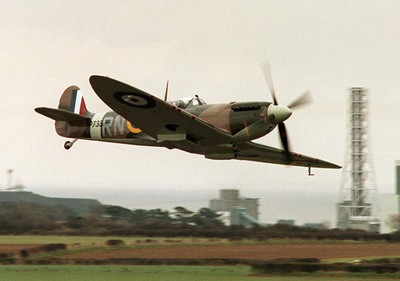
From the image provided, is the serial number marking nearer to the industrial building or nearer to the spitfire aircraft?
the spitfire aircraft

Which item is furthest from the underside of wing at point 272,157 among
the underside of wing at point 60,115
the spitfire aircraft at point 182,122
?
the underside of wing at point 60,115

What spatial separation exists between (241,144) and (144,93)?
530cm

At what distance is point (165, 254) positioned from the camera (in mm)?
34406

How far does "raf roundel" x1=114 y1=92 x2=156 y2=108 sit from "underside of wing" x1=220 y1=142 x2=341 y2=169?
4.95 m

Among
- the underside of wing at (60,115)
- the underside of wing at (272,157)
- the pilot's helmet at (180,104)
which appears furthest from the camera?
the underside of wing at (272,157)

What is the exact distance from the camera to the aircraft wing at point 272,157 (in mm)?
32750

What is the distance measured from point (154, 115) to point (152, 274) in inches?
235

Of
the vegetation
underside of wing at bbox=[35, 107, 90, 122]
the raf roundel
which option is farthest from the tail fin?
the raf roundel

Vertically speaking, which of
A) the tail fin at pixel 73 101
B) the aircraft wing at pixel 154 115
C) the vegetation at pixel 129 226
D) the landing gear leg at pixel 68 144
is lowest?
the vegetation at pixel 129 226

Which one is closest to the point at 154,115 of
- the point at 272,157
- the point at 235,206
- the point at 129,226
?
the point at 272,157

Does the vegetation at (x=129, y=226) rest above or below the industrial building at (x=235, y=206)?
below

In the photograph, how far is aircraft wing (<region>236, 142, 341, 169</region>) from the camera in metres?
32.8

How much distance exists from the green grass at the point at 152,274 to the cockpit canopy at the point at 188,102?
6.37 metres

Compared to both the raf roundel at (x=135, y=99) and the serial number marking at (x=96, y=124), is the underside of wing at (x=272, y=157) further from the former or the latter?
the serial number marking at (x=96, y=124)
